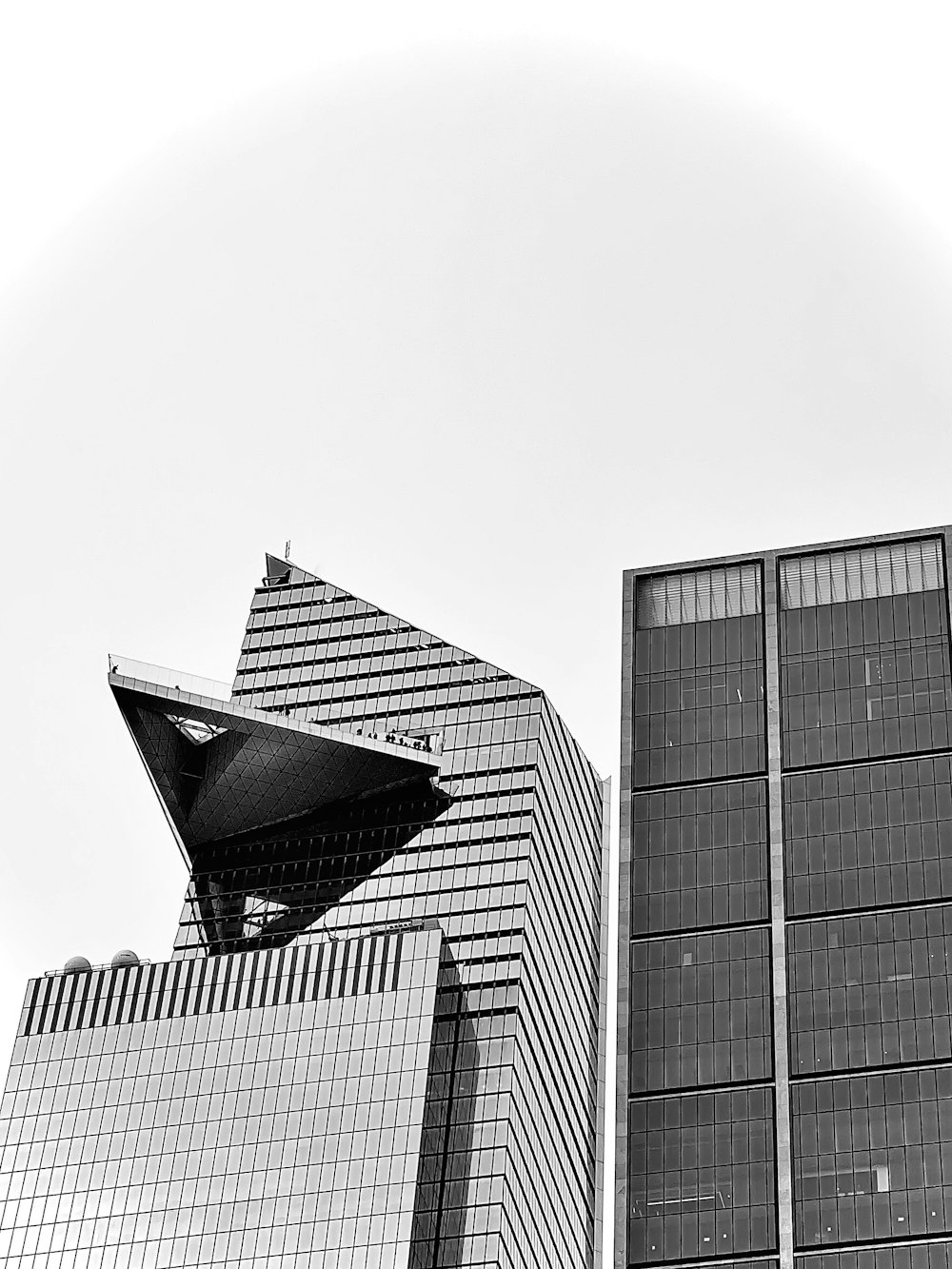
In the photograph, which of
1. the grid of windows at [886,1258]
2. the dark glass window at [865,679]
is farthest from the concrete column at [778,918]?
the grid of windows at [886,1258]

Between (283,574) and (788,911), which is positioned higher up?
(283,574)

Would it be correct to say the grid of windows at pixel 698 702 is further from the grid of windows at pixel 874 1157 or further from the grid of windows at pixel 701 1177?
the grid of windows at pixel 701 1177

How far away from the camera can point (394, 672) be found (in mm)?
180500

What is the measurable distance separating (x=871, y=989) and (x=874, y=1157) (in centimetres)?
1073

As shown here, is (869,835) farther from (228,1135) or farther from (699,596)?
(228,1135)

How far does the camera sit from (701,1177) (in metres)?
120

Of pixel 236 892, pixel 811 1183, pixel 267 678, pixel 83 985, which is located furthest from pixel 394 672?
pixel 811 1183

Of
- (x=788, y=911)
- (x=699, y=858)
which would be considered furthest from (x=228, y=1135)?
(x=788, y=911)

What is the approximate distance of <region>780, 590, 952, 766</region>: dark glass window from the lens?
453 feet

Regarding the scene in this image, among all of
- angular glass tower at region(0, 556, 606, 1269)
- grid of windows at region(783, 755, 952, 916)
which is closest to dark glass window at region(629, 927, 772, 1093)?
grid of windows at region(783, 755, 952, 916)

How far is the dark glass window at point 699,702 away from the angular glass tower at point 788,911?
0.17 meters

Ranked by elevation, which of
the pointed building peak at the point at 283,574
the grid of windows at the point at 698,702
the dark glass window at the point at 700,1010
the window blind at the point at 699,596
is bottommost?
the dark glass window at the point at 700,1010

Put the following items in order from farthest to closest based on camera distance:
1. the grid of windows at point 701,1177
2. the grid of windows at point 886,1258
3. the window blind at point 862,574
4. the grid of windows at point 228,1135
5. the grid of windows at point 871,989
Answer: the window blind at point 862,574 < the grid of windows at point 228,1135 < the grid of windows at point 871,989 < the grid of windows at point 701,1177 < the grid of windows at point 886,1258

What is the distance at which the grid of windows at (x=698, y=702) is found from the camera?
454ft
